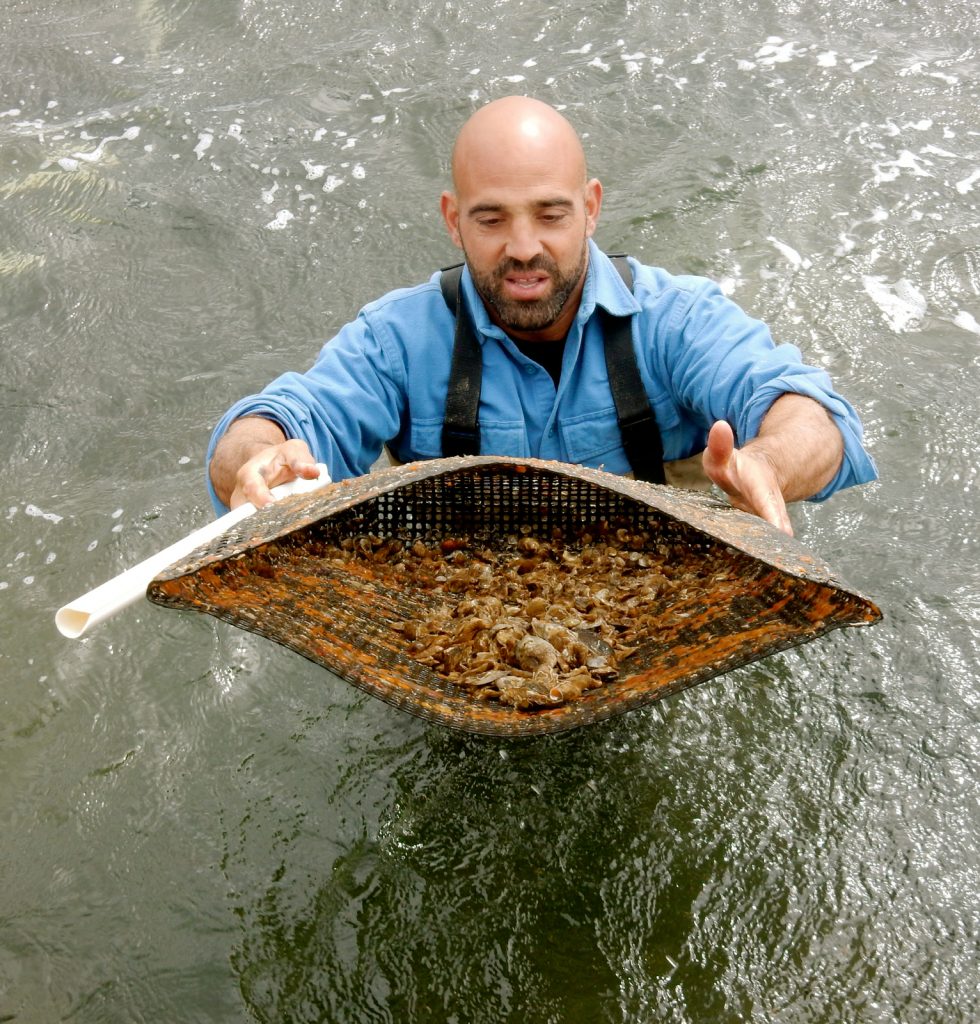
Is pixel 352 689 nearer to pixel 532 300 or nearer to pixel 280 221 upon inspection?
pixel 532 300

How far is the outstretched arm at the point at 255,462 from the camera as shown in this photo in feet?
7.74

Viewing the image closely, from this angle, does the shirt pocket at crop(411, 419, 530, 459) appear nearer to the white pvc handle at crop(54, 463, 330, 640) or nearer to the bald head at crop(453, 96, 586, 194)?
the bald head at crop(453, 96, 586, 194)

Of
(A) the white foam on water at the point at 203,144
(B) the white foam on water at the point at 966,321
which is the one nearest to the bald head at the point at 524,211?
(B) the white foam on water at the point at 966,321

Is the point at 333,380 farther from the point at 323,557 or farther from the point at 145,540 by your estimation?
the point at 145,540

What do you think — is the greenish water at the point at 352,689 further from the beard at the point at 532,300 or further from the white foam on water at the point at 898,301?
the beard at the point at 532,300

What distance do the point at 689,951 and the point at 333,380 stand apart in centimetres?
170

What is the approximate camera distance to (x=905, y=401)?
13.8 feet

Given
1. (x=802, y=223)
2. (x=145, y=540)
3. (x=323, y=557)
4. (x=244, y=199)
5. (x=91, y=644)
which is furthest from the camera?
(x=244, y=199)

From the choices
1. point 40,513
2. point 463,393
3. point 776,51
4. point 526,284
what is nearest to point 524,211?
point 526,284

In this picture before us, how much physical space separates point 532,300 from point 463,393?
12.1 inches

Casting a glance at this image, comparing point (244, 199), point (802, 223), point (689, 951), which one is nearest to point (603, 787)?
point (689, 951)

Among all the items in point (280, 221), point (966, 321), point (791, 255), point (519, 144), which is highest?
point (519, 144)

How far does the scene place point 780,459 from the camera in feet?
8.10

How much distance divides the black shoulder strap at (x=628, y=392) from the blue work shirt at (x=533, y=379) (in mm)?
30
